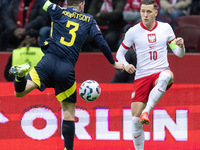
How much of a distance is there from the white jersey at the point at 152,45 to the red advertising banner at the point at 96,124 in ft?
3.92

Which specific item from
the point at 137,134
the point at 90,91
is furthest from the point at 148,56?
the point at 137,134

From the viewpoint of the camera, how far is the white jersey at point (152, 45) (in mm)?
8312

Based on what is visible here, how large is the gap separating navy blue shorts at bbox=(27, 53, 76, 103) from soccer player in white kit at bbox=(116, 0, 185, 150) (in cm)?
91

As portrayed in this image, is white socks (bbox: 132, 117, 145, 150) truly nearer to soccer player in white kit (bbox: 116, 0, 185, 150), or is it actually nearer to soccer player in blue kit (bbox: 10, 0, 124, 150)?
soccer player in white kit (bbox: 116, 0, 185, 150)

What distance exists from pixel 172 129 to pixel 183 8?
12.0ft

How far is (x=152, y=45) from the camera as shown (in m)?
8.31

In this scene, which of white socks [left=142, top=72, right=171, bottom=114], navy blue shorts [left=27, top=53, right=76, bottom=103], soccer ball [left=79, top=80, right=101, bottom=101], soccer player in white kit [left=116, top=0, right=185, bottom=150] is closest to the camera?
navy blue shorts [left=27, top=53, right=76, bottom=103]

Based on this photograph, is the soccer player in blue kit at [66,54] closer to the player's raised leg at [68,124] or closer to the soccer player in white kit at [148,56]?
the player's raised leg at [68,124]

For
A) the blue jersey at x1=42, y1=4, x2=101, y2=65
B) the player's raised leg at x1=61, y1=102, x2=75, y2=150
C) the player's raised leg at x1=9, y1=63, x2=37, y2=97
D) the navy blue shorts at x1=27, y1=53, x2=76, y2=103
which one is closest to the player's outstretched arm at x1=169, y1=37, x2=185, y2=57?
the blue jersey at x1=42, y1=4, x2=101, y2=65

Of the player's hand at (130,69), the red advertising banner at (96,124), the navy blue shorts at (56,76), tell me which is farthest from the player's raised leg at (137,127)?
the navy blue shorts at (56,76)

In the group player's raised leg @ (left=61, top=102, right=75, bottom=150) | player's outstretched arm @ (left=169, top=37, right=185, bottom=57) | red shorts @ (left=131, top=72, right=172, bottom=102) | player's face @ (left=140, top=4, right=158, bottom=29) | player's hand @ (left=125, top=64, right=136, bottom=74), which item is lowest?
player's raised leg @ (left=61, top=102, right=75, bottom=150)

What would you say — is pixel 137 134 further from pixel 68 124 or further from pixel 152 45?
pixel 152 45

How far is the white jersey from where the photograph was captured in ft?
27.3

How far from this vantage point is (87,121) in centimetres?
941
